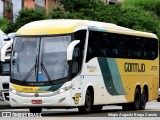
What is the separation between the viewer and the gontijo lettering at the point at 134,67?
28.6 meters

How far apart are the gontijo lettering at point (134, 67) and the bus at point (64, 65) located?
1126 mm

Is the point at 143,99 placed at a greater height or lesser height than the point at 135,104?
greater

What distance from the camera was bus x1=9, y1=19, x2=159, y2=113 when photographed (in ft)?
76.1

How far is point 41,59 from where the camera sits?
23500 mm

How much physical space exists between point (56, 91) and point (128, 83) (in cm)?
642

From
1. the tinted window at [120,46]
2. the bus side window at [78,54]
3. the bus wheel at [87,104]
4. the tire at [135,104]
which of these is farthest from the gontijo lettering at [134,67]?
the bus side window at [78,54]

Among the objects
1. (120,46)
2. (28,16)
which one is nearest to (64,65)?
(120,46)

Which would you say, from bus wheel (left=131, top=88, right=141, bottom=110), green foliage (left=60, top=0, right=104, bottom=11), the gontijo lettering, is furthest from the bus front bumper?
green foliage (left=60, top=0, right=104, bottom=11)

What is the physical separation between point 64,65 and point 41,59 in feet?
2.68

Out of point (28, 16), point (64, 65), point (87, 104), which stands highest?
point (28, 16)

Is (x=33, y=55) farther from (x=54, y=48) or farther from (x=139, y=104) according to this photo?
(x=139, y=104)

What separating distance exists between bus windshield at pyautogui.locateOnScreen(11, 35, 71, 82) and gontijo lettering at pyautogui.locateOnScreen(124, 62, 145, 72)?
552 centimetres

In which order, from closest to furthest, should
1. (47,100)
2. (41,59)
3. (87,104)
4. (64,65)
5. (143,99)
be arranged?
(47,100)
(64,65)
(41,59)
(87,104)
(143,99)

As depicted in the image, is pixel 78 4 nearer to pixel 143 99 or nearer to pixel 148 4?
pixel 148 4
